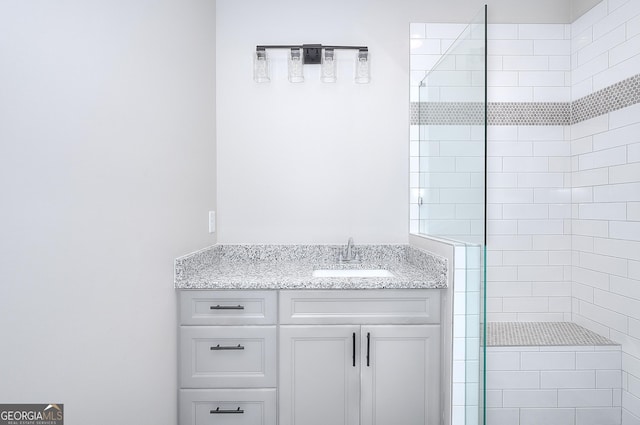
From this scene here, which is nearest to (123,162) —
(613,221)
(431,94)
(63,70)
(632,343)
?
(63,70)

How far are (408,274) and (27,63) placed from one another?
1664 millimetres

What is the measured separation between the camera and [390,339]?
160 cm

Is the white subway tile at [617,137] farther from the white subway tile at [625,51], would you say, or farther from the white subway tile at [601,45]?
the white subway tile at [601,45]

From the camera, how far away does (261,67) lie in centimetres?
212

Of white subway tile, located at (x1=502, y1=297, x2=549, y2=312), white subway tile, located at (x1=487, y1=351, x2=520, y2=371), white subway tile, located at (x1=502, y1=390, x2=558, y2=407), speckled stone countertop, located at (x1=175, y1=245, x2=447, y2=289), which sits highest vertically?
speckled stone countertop, located at (x1=175, y1=245, x2=447, y2=289)

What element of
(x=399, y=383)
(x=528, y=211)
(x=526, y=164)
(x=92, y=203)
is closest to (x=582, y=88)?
(x=526, y=164)

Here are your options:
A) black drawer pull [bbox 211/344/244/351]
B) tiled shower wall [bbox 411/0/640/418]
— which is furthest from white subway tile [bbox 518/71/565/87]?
black drawer pull [bbox 211/344/244/351]

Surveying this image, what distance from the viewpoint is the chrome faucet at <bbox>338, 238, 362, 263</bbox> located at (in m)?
2.11

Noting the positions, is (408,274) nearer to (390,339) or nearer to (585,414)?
(390,339)

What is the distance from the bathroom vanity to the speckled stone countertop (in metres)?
0.01

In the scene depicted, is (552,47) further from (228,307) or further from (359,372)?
(228,307)

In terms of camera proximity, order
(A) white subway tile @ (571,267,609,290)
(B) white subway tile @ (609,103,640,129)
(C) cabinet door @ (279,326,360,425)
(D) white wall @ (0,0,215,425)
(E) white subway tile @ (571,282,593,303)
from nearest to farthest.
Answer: (D) white wall @ (0,0,215,425) → (C) cabinet door @ (279,326,360,425) → (B) white subway tile @ (609,103,640,129) → (A) white subway tile @ (571,267,609,290) → (E) white subway tile @ (571,282,593,303)

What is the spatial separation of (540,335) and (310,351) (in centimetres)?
137

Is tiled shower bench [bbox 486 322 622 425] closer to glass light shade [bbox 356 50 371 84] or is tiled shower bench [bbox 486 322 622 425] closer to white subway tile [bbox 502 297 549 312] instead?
white subway tile [bbox 502 297 549 312]
